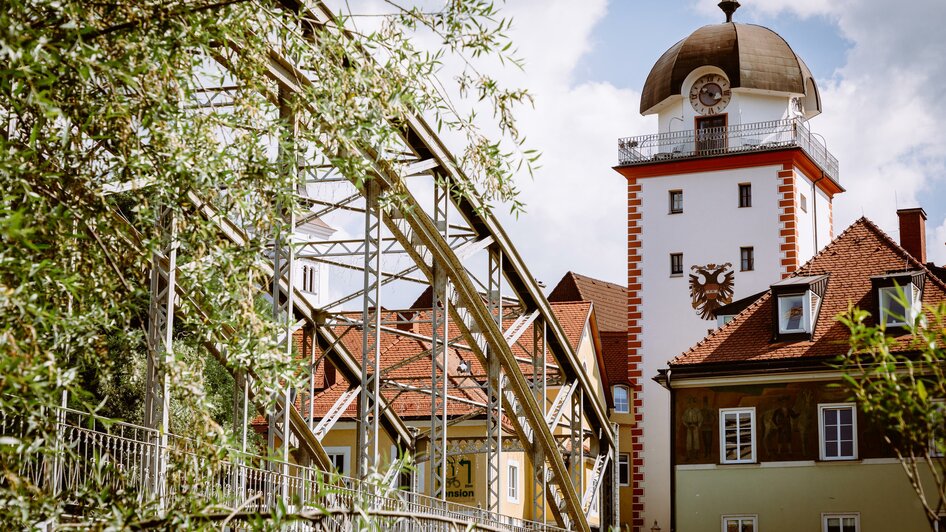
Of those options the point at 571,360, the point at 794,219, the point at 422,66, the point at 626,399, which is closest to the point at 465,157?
the point at 422,66

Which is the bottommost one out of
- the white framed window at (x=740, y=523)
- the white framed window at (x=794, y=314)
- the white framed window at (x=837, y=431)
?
the white framed window at (x=740, y=523)

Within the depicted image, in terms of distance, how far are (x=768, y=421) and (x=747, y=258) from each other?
12.0 meters

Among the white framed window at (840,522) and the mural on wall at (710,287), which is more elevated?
the mural on wall at (710,287)

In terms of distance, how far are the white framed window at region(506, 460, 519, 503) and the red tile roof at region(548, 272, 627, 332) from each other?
12297 millimetres

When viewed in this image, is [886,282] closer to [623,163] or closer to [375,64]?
[623,163]

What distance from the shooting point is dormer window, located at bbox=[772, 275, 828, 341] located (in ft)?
91.0

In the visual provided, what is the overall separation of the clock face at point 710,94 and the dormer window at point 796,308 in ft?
44.6

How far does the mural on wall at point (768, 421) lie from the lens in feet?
87.9

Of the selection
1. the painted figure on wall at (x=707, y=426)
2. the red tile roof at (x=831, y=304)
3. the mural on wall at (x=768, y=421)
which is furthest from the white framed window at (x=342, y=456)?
the painted figure on wall at (x=707, y=426)

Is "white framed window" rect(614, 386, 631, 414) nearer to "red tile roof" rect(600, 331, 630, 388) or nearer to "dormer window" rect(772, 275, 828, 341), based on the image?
"red tile roof" rect(600, 331, 630, 388)

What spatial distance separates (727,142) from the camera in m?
40.3

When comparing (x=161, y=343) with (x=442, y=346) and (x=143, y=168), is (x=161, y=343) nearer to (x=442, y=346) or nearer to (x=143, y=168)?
(x=143, y=168)

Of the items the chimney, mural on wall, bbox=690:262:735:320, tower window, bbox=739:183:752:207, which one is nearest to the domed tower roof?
tower window, bbox=739:183:752:207

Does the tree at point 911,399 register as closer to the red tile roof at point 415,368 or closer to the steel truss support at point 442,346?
the steel truss support at point 442,346
